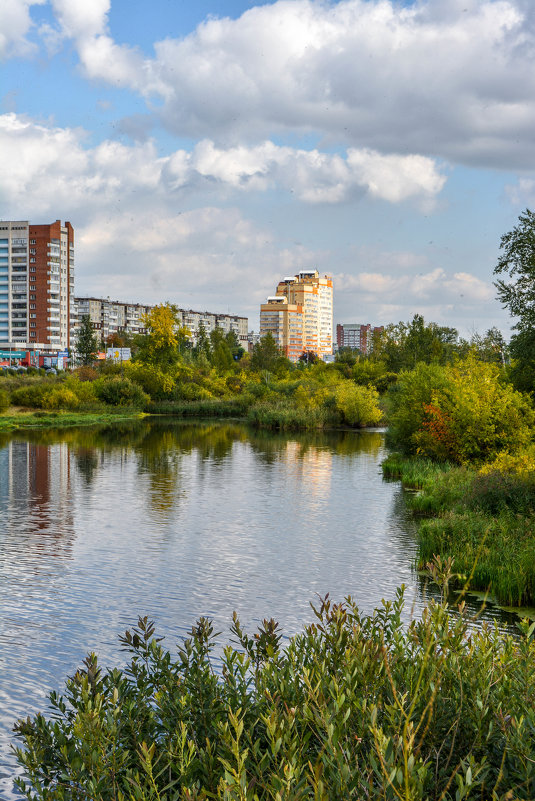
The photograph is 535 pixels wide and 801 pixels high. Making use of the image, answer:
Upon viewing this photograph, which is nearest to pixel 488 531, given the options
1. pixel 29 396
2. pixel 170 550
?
pixel 170 550

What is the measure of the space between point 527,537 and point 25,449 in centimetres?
3125

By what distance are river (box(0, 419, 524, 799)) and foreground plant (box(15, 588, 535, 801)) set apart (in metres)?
1.50

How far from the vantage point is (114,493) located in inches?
1068

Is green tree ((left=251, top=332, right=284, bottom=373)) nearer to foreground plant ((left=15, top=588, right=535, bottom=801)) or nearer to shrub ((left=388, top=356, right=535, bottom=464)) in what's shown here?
shrub ((left=388, top=356, right=535, bottom=464))

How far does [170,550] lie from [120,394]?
58600 mm

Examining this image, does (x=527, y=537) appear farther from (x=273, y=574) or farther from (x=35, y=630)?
(x=35, y=630)

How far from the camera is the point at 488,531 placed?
49.4 feet

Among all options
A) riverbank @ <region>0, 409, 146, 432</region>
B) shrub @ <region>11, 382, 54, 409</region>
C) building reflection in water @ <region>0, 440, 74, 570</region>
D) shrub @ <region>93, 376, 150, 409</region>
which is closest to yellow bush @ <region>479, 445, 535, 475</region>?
building reflection in water @ <region>0, 440, 74, 570</region>

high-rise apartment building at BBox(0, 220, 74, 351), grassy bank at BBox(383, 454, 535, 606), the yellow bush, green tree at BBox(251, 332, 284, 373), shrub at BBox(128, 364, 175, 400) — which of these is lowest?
grassy bank at BBox(383, 454, 535, 606)

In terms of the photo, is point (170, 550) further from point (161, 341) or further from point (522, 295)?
point (161, 341)

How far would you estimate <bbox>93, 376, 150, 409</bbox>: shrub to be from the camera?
2965 inches

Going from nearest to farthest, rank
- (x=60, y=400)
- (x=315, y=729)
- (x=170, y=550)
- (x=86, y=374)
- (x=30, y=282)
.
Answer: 1. (x=315, y=729)
2. (x=170, y=550)
3. (x=60, y=400)
4. (x=86, y=374)
5. (x=30, y=282)

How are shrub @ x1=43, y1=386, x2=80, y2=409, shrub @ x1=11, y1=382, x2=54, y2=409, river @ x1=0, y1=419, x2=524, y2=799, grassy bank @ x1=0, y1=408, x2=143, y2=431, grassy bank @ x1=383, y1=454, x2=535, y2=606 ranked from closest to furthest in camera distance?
river @ x1=0, y1=419, x2=524, y2=799, grassy bank @ x1=383, y1=454, x2=535, y2=606, grassy bank @ x1=0, y1=408, x2=143, y2=431, shrub @ x1=43, y1=386, x2=80, y2=409, shrub @ x1=11, y1=382, x2=54, y2=409

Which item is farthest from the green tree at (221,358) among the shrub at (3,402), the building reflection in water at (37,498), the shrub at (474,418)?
the shrub at (474,418)
